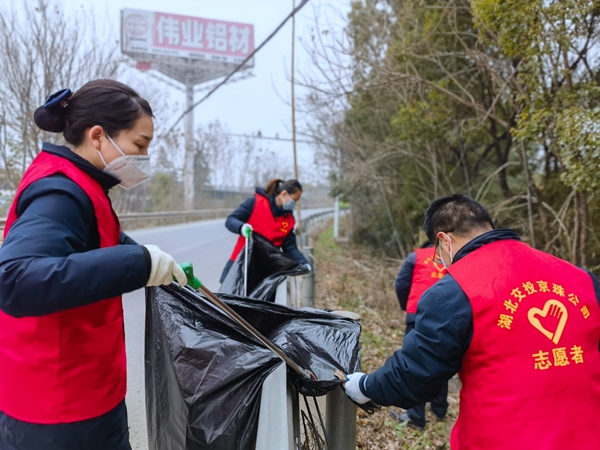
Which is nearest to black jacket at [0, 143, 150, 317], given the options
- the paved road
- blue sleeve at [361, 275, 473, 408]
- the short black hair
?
blue sleeve at [361, 275, 473, 408]

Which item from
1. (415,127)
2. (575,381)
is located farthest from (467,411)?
(415,127)

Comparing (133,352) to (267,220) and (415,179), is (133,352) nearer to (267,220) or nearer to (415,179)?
(267,220)

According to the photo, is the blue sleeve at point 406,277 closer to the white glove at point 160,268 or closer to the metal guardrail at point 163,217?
the white glove at point 160,268

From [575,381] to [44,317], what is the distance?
65.6 inches

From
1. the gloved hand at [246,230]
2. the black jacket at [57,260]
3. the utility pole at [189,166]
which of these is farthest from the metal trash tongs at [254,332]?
the utility pole at [189,166]

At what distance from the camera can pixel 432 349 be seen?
1497 mm

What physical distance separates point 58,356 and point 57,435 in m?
0.24

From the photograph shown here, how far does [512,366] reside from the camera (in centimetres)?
144

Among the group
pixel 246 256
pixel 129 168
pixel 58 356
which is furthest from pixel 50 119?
pixel 246 256

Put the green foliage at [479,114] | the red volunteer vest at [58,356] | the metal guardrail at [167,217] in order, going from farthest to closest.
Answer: the metal guardrail at [167,217] → the green foliage at [479,114] → the red volunteer vest at [58,356]

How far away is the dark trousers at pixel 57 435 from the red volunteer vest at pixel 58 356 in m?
0.02

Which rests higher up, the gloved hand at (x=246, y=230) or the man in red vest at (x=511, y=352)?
the gloved hand at (x=246, y=230)

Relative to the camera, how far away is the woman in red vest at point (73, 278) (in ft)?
3.60

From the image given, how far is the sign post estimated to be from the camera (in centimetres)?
3189
